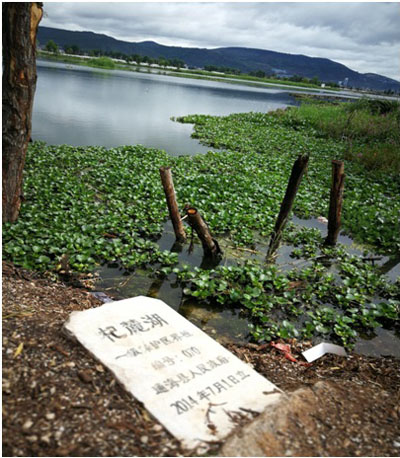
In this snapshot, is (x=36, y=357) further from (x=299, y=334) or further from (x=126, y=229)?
(x=126, y=229)

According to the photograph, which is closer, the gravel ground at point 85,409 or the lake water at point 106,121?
the gravel ground at point 85,409

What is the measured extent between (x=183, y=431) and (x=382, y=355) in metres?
2.93

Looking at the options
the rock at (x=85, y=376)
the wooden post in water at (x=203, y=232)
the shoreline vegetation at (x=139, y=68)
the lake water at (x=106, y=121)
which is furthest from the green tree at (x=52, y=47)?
the rock at (x=85, y=376)

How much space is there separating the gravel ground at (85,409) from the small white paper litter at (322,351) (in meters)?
0.53

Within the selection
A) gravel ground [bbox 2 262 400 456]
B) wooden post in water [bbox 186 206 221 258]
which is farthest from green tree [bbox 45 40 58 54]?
gravel ground [bbox 2 262 400 456]

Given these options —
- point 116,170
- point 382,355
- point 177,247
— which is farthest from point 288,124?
point 382,355

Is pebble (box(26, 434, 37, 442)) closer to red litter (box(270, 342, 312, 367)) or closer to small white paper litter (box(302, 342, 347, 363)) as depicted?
red litter (box(270, 342, 312, 367))

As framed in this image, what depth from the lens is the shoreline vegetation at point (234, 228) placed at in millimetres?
4801

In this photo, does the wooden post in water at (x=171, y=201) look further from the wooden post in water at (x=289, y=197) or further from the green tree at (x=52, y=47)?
the green tree at (x=52, y=47)

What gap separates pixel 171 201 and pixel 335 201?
2.79 metres

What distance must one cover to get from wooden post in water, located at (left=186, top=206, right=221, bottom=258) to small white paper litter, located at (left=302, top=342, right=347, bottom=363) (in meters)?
2.28

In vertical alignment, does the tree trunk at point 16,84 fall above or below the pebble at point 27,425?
above

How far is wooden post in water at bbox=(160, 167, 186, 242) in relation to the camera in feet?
19.6

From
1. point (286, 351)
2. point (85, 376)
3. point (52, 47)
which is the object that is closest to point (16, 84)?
point (85, 376)
